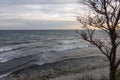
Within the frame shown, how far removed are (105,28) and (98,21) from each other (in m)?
0.56

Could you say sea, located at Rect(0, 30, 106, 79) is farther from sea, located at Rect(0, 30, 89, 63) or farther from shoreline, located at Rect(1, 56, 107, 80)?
shoreline, located at Rect(1, 56, 107, 80)

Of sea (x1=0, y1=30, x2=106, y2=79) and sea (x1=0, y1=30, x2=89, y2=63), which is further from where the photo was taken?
sea (x1=0, y1=30, x2=89, y2=63)

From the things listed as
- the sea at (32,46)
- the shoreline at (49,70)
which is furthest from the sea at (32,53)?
the shoreline at (49,70)

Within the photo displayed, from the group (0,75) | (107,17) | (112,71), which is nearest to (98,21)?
(107,17)

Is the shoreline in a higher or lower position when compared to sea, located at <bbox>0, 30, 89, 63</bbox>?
higher

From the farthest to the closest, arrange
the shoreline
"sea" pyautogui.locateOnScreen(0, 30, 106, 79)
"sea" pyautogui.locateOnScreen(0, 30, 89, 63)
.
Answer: "sea" pyautogui.locateOnScreen(0, 30, 89, 63)
"sea" pyautogui.locateOnScreen(0, 30, 106, 79)
the shoreline

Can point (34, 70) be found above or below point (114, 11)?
below

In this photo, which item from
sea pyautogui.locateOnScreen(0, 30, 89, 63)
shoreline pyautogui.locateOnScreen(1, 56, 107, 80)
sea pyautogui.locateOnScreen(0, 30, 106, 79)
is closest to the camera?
shoreline pyautogui.locateOnScreen(1, 56, 107, 80)

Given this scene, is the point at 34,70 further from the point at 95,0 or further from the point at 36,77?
the point at 95,0

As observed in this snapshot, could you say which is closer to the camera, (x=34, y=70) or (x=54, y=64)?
(x=34, y=70)

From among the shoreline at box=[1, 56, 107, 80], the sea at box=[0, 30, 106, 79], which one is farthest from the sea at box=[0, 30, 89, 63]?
the shoreline at box=[1, 56, 107, 80]

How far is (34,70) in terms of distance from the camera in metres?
26.4

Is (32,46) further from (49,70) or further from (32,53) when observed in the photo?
(49,70)

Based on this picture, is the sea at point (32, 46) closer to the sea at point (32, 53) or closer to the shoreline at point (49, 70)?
the sea at point (32, 53)
